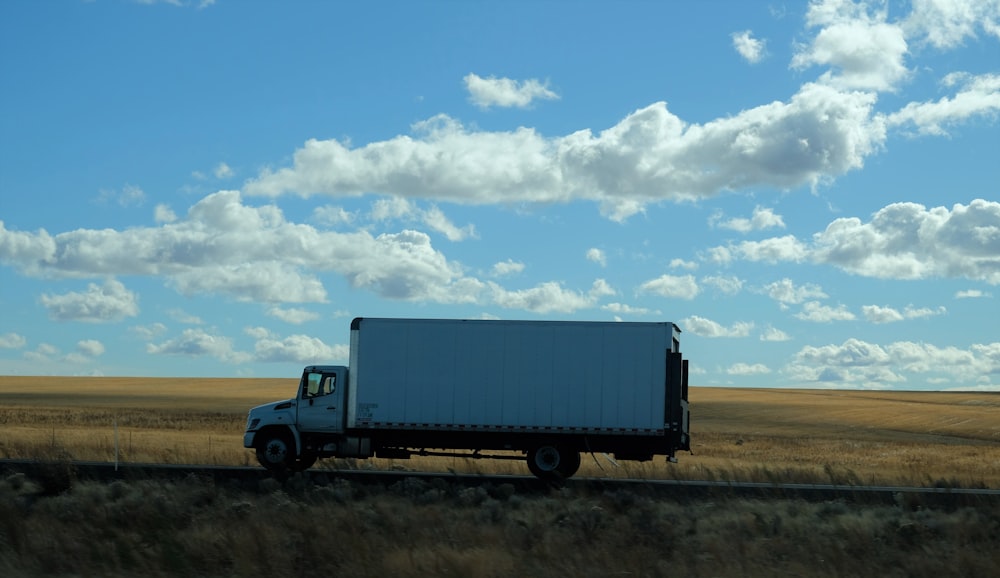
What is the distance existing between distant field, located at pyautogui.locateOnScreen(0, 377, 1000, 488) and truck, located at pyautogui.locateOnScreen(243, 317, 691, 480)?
1.56 meters

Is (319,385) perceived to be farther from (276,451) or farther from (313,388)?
(276,451)

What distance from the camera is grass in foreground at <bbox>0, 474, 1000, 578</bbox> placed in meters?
10.9

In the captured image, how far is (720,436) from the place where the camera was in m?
55.4

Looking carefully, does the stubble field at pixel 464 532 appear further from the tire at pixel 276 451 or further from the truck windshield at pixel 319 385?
the truck windshield at pixel 319 385

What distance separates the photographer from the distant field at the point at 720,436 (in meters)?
27.2

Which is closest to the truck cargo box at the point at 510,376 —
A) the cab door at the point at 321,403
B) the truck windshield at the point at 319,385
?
the cab door at the point at 321,403

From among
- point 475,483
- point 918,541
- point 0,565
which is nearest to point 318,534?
point 0,565

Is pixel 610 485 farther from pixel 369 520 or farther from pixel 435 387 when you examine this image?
pixel 369 520

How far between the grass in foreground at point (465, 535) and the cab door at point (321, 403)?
6611 millimetres

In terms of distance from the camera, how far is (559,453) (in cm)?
2397

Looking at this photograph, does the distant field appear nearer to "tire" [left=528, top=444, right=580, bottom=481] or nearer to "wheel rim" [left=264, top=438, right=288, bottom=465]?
"tire" [left=528, top=444, right=580, bottom=481]

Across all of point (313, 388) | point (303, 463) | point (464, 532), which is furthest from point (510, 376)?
point (464, 532)

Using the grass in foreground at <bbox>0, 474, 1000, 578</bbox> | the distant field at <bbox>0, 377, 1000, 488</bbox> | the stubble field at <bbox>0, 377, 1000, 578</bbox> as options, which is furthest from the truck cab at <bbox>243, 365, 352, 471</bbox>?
the grass in foreground at <bbox>0, 474, 1000, 578</bbox>

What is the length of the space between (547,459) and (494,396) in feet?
5.86
